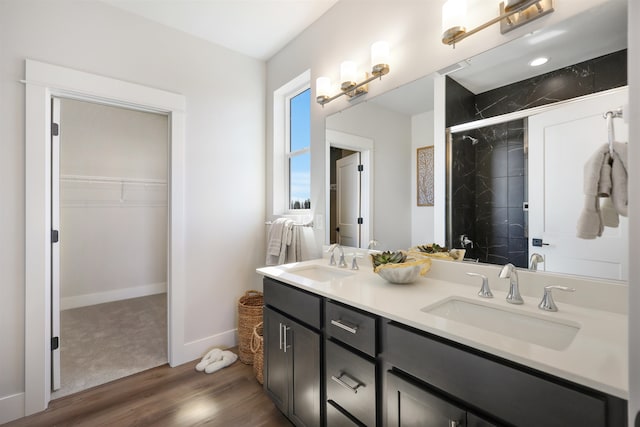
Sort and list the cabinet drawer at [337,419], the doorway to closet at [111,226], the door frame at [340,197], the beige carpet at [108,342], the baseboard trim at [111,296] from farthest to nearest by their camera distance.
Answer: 1. the baseboard trim at [111,296]
2. the doorway to closet at [111,226]
3. the beige carpet at [108,342]
4. the door frame at [340,197]
5. the cabinet drawer at [337,419]

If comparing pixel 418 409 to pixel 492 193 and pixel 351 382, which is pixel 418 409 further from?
pixel 492 193

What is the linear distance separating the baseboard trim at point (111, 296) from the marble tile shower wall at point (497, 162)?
162 inches

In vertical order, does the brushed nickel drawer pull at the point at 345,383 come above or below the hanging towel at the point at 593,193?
below

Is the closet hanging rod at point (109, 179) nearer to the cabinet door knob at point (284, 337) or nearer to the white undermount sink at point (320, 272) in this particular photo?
the white undermount sink at point (320, 272)

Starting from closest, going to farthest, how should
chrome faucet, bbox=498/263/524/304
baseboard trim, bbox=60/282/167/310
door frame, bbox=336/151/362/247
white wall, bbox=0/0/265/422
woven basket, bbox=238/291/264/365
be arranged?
1. chrome faucet, bbox=498/263/524/304
2. white wall, bbox=0/0/265/422
3. door frame, bbox=336/151/362/247
4. woven basket, bbox=238/291/264/365
5. baseboard trim, bbox=60/282/167/310

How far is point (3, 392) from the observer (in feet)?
5.51

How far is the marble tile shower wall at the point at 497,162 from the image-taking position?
3.52 ft

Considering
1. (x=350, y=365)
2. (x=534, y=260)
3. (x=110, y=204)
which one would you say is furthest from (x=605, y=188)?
(x=110, y=204)

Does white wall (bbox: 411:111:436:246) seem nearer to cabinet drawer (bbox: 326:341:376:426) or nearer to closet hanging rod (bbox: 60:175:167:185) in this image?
cabinet drawer (bbox: 326:341:376:426)

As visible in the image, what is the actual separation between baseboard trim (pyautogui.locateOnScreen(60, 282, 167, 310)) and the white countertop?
3369 millimetres

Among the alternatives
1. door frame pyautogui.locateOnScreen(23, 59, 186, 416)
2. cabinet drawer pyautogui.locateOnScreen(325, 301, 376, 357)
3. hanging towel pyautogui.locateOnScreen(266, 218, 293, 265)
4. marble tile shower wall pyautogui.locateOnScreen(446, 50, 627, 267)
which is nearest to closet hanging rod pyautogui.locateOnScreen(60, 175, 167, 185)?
door frame pyautogui.locateOnScreen(23, 59, 186, 416)

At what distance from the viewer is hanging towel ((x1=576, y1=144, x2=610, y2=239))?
0.90 meters

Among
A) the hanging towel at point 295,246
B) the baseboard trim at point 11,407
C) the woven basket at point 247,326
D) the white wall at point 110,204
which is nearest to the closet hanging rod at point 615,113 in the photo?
the hanging towel at point 295,246

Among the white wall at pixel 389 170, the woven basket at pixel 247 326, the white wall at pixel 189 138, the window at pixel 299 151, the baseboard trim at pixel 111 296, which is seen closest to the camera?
the white wall at pixel 389 170
